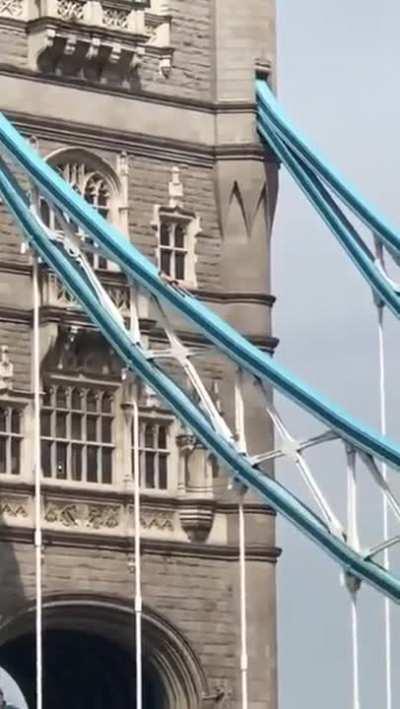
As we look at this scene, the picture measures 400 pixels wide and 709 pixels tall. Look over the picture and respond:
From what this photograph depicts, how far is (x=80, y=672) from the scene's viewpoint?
45094 millimetres

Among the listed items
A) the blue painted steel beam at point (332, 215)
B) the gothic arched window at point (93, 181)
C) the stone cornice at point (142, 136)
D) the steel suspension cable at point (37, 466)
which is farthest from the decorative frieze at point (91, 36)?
the steel suspension cable at point (37, 466)

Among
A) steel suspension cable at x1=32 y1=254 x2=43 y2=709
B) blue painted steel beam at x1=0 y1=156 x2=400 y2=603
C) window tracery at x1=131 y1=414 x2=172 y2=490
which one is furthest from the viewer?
window tracery at x1=131 y1=414 x2=172 y2=490

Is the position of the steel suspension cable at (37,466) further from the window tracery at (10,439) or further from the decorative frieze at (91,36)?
the decorative frieze at (91,36)

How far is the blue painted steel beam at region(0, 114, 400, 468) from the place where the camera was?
40.2 meters

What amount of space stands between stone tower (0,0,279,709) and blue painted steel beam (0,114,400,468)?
1.19 meters

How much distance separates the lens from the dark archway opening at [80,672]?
44.2 metres

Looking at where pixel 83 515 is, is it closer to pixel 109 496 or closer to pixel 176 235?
pixel 109 496

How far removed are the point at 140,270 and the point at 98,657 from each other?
19.1ft

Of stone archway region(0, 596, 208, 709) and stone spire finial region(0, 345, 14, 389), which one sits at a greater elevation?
stone spire finial region(0, 345, 14, 389)

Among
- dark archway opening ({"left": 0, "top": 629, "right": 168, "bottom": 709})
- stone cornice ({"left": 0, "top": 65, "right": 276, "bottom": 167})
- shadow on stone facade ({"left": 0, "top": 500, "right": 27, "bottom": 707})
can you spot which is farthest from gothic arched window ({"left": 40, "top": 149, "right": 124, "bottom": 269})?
dark archway opening ({"left": 0, "top": 629, "right": 168, "bottom": 709})

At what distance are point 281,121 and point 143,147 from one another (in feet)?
5.55

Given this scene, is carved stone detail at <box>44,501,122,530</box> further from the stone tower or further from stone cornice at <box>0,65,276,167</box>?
stone cornice at <box>0,65,276,167</box>

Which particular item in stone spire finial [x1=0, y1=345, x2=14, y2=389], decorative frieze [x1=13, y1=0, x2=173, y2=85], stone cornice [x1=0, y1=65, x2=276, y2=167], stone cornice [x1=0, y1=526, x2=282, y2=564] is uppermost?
decorative frieze [x1=13, y1=0, x2=173, y2=85]

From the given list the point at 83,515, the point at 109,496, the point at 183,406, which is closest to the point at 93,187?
the point at 109,496
